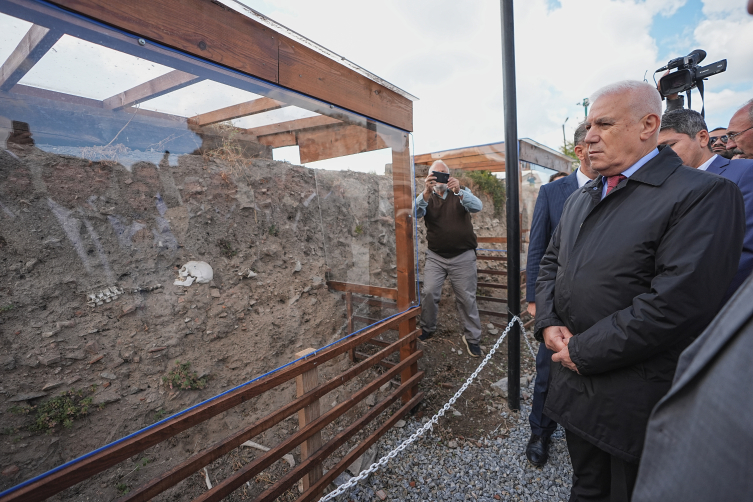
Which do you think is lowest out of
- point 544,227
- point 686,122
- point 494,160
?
point 544,227

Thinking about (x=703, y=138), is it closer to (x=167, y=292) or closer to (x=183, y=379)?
(x=167, y=292)

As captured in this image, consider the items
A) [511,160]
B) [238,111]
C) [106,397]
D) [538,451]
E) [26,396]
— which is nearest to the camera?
[26,396]

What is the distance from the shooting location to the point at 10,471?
4.31 ft

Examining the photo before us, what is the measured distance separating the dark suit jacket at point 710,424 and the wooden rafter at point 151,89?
210 centimetres

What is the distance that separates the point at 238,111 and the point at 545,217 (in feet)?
7.25

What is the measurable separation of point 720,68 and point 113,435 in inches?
176

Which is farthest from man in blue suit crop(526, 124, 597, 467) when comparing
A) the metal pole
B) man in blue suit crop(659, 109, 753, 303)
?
man in blue suit crop(659, 109, 753, 303)

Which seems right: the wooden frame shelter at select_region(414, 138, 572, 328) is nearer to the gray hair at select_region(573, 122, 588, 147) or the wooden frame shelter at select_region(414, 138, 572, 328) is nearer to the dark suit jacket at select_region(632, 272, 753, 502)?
the gray hair at select_region(573, 122, 588, 147)

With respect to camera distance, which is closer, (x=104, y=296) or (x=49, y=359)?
(x=49, y=359)

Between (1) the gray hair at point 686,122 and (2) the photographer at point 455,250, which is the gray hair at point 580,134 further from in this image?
(2) the photographer at point 455,250

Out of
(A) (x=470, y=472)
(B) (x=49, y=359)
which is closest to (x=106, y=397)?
(B) (x=49, y=359)

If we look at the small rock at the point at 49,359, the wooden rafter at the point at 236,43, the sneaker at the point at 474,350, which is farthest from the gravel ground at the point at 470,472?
the wooden rafter at the point at 236,43

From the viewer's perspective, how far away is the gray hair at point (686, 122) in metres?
2.02

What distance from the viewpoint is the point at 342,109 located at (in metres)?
2.35
